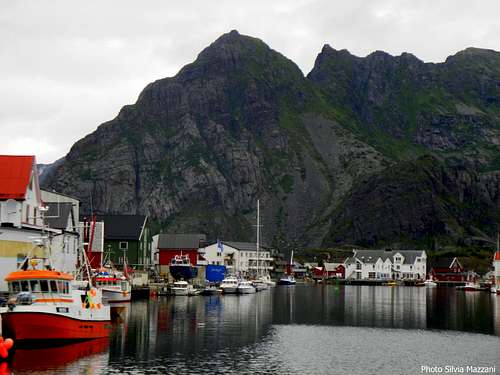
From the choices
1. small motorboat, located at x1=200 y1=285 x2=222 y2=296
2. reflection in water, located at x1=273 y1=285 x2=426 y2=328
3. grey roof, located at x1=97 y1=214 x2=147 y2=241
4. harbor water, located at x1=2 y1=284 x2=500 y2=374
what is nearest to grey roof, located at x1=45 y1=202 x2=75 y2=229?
harbor water, located at x1=2 y1=284 x2=500 y2=374

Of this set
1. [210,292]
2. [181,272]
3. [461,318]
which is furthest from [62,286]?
[181,272]

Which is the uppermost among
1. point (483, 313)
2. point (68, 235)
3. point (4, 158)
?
point (4, 158)

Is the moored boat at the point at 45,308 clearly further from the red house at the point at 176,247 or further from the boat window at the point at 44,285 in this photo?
the red house at the point at 176,247

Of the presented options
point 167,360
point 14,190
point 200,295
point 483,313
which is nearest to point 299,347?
point 167,360

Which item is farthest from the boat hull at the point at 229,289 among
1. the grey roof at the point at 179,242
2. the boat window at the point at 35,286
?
the boat window at the point at 35,286

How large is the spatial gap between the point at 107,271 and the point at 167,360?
2016 inches

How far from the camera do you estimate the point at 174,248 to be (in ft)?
563

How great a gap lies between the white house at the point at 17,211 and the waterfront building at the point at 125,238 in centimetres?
6200

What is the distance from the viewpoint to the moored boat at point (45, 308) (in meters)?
48.8

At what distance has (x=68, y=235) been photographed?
286 ft

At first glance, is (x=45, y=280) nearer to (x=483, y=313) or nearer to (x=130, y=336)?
(x=130, y=336)

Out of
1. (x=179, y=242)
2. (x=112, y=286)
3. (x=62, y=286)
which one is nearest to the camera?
(x=62, y=286)

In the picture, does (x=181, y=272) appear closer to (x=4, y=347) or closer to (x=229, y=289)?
(x=229, y=289)

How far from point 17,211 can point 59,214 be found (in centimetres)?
1969
